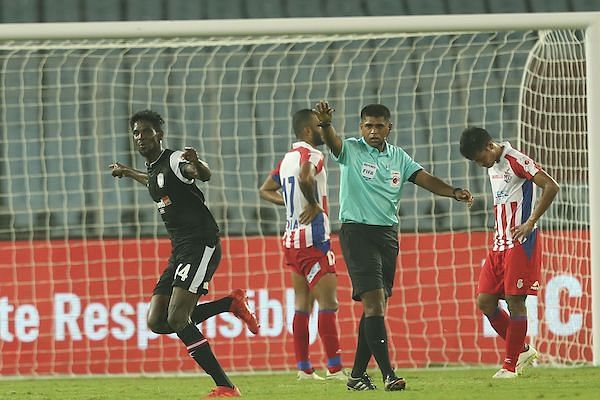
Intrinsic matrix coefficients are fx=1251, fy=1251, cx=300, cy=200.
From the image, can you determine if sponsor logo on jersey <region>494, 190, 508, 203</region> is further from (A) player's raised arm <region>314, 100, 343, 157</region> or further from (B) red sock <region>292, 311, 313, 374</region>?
(B) red sock <region>292, 311, 313, 374</region>

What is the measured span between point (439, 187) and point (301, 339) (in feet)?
4.94

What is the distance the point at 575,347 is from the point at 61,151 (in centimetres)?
447

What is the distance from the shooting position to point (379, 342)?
5.80 meters

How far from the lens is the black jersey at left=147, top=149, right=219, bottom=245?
5953mm

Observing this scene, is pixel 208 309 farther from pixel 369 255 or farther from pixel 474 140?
pixel 474 140

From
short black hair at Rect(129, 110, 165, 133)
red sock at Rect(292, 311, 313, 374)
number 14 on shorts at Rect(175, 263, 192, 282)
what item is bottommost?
red sock at Rect(292, 311, 313, 374)

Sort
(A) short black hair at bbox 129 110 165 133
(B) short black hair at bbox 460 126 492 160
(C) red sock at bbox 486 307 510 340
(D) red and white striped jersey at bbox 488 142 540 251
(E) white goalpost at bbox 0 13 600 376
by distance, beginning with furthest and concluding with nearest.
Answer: (E) white goalpost at bbox 0 13 600 376
(C) red sock at bbox 486 307 510 340
(D) red and white striped jersey at bbox 488 142 540 251
(B) short black hair at bbox 460 126 492 160
(A) short black hair at bbox 129 110 165 133

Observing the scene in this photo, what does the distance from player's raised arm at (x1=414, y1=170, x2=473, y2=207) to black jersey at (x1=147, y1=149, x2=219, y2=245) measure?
1.05 meters

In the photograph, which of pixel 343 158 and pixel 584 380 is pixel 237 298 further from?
pixel 584 380

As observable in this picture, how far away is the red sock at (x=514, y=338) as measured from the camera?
6.66 m

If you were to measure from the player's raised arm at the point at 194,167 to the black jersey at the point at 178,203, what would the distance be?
19cm

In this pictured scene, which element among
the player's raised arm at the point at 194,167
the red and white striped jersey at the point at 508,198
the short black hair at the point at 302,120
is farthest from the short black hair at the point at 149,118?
the red and white striped jersey at the point at 508,198

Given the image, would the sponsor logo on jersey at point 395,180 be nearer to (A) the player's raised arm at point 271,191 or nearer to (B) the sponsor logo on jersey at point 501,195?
(B) the sponsor logo on jersey at point 501,195

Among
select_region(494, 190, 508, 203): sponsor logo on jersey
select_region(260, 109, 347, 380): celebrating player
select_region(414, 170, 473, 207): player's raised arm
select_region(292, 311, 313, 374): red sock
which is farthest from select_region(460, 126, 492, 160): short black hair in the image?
select_region(292, 311, 313, 374): red sock
